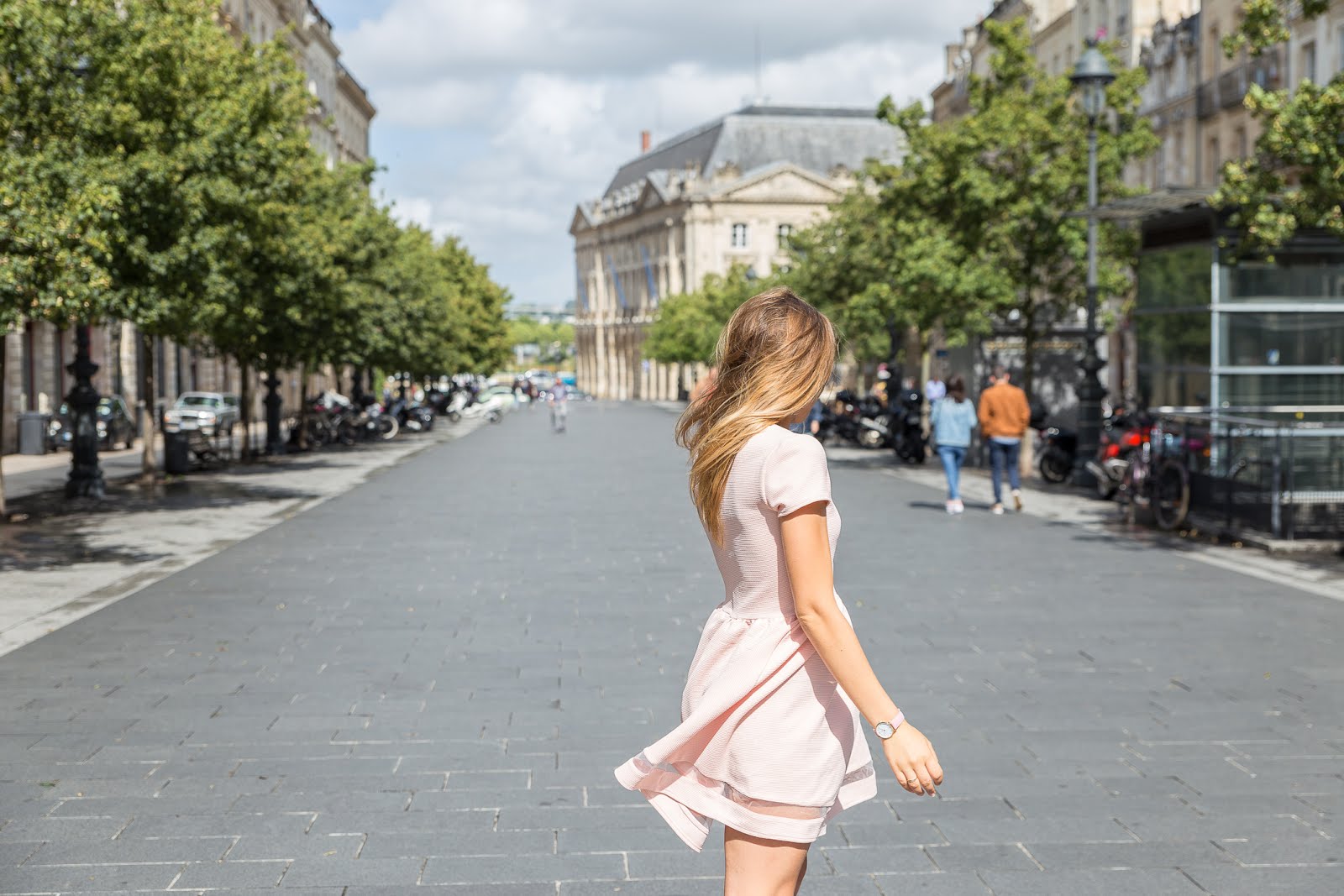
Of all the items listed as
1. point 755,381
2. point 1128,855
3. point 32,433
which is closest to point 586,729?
point 1128,855

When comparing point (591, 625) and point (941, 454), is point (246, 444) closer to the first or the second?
point (941, 454)

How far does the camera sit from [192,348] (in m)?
31.3

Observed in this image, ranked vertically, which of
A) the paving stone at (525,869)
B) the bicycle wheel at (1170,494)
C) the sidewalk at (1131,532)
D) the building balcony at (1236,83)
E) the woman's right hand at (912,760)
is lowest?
the sidewalk at (1131,532)

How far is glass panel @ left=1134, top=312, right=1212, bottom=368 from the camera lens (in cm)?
1956

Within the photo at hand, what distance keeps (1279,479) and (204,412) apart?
29.7 m

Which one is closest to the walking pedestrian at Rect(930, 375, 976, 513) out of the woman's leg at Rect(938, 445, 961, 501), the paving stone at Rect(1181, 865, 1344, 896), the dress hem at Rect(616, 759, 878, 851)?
the woman's leg at Rect(938, 445, 961, 501)

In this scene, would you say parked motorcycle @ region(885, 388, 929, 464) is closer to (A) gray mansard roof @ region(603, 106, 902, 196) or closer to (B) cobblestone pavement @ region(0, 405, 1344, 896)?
(B) cobblestone pavement @ region(0, 405, 1344, 896)

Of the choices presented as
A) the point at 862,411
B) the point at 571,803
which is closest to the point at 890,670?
the point at 571,803

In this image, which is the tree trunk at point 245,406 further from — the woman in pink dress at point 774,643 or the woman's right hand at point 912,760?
the woman's right hand at point 912,760

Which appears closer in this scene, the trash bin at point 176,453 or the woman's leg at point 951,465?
the woman's leg at point 951,465

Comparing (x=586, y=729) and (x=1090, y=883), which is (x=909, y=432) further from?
(x=1090, y=883)

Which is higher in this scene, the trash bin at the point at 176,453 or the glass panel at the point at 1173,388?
the glass panel at the point at 1173,388

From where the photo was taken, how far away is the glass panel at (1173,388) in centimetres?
1975

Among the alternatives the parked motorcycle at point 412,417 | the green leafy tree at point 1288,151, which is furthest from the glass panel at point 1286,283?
the parked motorcycle at point 412,417
